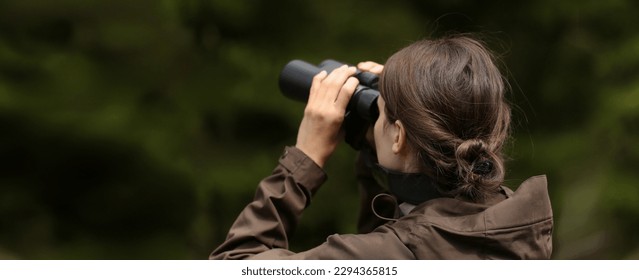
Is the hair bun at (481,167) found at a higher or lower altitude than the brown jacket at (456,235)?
higher

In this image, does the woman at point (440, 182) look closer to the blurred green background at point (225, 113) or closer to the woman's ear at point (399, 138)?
the woman's ear at point (399, 138)

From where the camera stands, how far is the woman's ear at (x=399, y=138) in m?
0.80


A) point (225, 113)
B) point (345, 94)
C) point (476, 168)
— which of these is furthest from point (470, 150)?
point (225, 113)

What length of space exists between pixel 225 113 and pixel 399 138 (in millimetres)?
731

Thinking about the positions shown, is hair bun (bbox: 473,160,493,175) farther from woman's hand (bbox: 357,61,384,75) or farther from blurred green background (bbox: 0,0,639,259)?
blurred green background (bbox: 0,0,639,259)

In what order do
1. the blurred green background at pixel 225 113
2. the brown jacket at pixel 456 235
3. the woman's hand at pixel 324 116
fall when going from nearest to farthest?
the brown jacket at pixel 456 235, the woman's hand at pixel 324 116, the blurred green background at pixel 225 113

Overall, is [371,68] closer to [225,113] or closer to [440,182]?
[440,182]

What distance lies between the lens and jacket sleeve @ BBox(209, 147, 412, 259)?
0.80 metres

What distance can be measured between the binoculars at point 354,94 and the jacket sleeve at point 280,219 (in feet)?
0.28

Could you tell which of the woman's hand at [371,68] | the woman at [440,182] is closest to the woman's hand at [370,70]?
the woman's hand at [371,68]

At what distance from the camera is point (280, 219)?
0.86 meters

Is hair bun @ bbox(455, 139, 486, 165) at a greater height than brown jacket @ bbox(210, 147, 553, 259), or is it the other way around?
hair bun @ bbox(455, 139, 486, 165)

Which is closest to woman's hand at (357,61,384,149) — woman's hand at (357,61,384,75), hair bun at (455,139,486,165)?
woman's hand at (357,61,384,75)

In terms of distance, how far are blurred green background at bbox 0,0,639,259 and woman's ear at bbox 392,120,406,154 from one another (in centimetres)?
65
